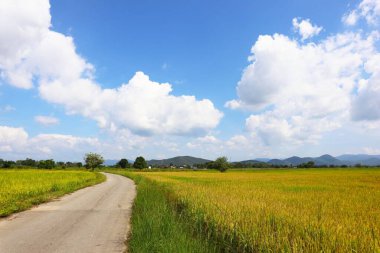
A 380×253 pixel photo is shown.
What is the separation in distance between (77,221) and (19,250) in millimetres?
4674

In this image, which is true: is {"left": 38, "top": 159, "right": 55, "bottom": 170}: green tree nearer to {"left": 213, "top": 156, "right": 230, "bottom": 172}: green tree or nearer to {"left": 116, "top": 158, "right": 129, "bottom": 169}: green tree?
{"left": 116, "top": 158, "right": 129, "bottom": 169}: green tree

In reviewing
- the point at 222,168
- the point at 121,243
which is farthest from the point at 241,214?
the point at 222,168

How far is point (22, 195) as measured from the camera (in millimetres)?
21266

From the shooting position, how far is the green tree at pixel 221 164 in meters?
147

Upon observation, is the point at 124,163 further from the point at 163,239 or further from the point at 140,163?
the point at 163,239

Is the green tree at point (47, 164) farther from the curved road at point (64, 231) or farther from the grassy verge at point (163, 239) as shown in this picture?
the grassy verge at point (163, 239)

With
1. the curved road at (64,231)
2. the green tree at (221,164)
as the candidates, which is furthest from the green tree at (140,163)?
the curved road at (64,231)

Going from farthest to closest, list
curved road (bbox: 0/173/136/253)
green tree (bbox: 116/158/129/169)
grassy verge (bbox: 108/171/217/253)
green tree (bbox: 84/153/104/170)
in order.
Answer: green tree (bbox: 116/158/129/169) < green tree (bbox: 84/153/104/170) < curved road (bbox: 0/173/136/253) < grassy verge (bbox: 108/171/217/253)

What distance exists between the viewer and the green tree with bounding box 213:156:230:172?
147 meters

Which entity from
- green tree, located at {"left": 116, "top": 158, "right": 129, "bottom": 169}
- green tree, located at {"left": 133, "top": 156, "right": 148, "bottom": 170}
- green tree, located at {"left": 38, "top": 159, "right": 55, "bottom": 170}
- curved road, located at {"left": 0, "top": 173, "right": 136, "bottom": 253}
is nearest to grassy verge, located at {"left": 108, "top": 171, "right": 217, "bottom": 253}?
curved road, located at {"left": 0, "top": 173, "right": 136, "bottom": 253}

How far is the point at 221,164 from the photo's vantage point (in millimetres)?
147125

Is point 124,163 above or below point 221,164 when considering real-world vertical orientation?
above

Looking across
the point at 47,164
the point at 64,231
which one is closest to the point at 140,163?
the point at 47,164

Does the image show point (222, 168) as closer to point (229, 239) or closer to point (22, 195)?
point (22, 195)
